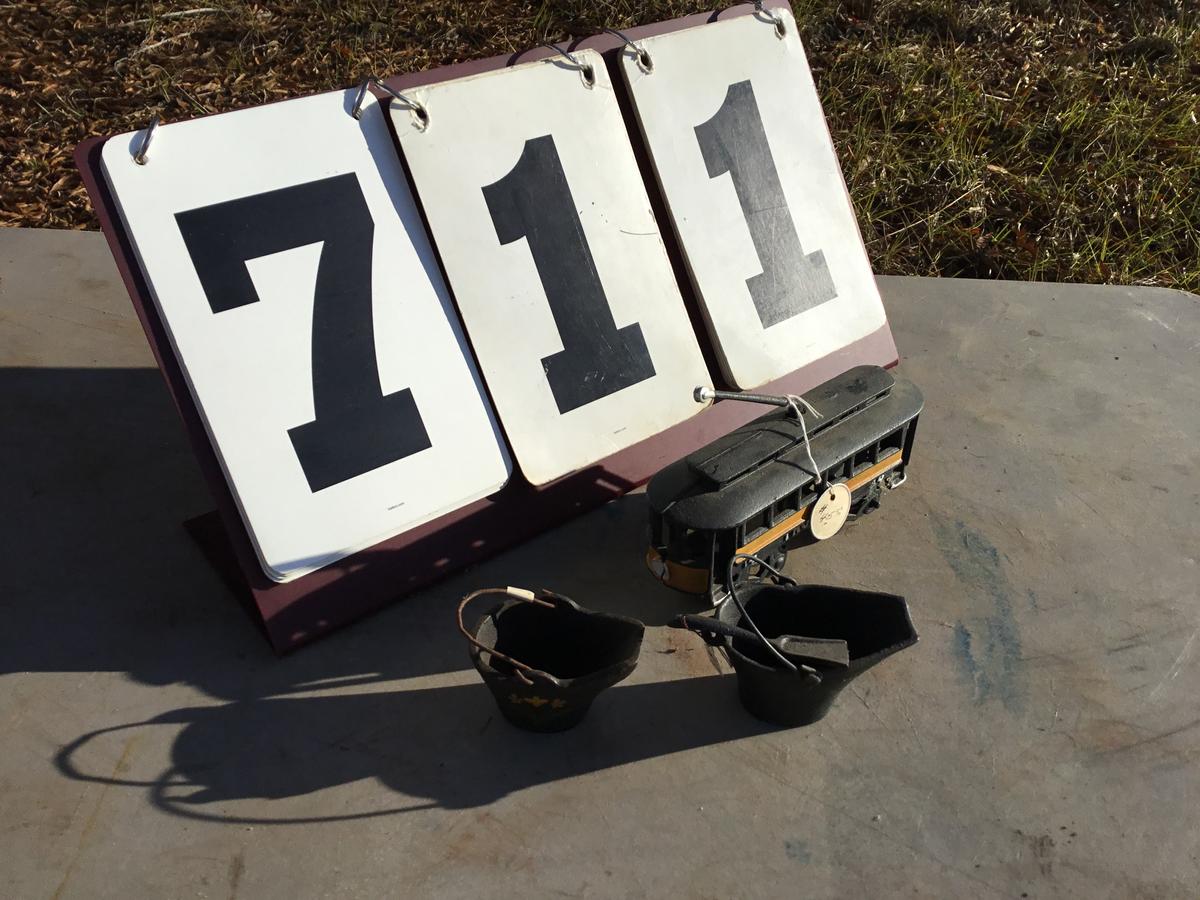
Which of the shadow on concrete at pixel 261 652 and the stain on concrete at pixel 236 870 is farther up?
the shadow on concrete at pixel 261 652

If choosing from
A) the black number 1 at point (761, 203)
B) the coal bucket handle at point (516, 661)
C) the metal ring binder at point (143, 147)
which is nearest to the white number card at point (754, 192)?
the black number 1 at point (761, 203)

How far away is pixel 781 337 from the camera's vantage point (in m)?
3.20

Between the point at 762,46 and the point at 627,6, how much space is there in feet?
8.34

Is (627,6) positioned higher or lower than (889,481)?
higher

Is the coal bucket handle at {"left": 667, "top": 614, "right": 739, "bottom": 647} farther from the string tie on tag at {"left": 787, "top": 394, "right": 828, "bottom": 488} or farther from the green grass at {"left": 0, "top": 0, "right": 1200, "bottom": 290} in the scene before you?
the green grass at {"left": 0, "top": 0, "right": 1200, "bottom": 290}

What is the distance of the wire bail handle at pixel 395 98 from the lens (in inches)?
102

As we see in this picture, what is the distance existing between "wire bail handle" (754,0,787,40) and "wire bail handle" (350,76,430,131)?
1267 mm

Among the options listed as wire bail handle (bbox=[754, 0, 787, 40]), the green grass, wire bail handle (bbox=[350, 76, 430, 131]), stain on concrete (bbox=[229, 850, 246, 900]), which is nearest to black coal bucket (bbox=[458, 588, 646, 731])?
stain on concrete (bbox=[229, 850, 246, 900])

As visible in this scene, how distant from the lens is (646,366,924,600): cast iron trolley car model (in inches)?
99.1

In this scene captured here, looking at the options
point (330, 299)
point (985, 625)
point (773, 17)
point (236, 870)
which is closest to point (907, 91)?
point (773, 17)

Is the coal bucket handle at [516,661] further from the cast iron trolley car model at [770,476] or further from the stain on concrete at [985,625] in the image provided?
the stain on concrete at [985,625]

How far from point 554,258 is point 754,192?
75cm

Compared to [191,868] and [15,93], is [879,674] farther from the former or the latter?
[15,93]

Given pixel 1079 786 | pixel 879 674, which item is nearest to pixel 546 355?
pixel 879 674
